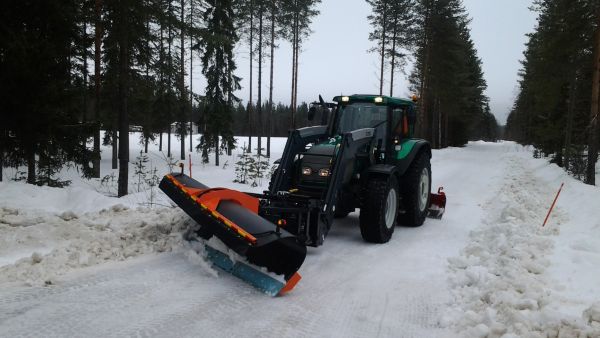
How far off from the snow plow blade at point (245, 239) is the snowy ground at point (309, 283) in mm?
154

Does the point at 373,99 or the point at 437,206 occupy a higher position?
the point at 373,99

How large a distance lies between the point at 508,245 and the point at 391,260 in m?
1.54

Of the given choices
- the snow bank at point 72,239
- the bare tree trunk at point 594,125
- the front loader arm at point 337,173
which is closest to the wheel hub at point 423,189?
the front loader arm at point 337,173

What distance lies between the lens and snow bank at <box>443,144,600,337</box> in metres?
3.30

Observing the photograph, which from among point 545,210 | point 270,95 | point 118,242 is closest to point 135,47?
point 118,242

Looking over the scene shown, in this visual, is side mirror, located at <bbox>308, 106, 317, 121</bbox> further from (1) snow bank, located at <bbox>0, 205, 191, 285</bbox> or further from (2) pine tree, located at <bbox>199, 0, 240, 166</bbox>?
(2) pine tree, located at <bbox>199, 0, 240, 166</bbox>

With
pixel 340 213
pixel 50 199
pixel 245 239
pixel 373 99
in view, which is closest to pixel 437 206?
pixel 340 213

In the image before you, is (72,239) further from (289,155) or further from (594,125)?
(594,125)

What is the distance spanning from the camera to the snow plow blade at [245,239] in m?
4.15

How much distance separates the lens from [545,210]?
880 cm

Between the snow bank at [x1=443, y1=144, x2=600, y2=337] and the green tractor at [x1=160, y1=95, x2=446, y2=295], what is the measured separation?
50.4 inches

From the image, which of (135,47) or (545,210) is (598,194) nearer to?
(545,210)

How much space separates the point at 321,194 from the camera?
19.4 ft

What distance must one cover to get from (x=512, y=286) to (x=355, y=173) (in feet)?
9.31
